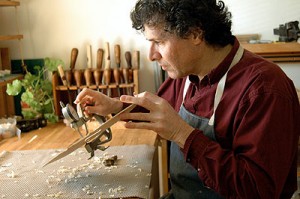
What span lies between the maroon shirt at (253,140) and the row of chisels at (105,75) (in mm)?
1085

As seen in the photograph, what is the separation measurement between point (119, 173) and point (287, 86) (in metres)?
0.67

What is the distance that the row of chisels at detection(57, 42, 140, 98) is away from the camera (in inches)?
81.6

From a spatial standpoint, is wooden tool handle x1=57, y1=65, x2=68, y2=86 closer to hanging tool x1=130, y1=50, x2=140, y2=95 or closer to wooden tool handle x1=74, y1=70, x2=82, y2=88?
wooden tool handle x1=74, y1=70, x2=82, y2=88

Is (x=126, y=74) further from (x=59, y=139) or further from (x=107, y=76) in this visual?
(x=59, y=139)

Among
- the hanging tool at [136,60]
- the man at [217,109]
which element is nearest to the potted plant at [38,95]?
the hanging tool at [136,60]

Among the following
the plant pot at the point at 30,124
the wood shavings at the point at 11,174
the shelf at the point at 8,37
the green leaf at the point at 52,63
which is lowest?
the wood shavings at the point at 11,174

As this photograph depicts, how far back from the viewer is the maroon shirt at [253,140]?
91 centimetres

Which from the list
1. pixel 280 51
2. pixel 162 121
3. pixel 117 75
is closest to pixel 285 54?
pixel 280 51

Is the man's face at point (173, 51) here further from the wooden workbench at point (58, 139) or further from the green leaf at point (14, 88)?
the green leaf at point (14, 88)

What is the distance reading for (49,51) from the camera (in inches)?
87.7

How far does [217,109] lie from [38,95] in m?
1.31

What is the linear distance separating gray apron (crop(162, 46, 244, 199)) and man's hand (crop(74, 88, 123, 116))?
273 millimetres

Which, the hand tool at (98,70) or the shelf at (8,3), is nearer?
the shelf at (8,3)

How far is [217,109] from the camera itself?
43.5 inches
